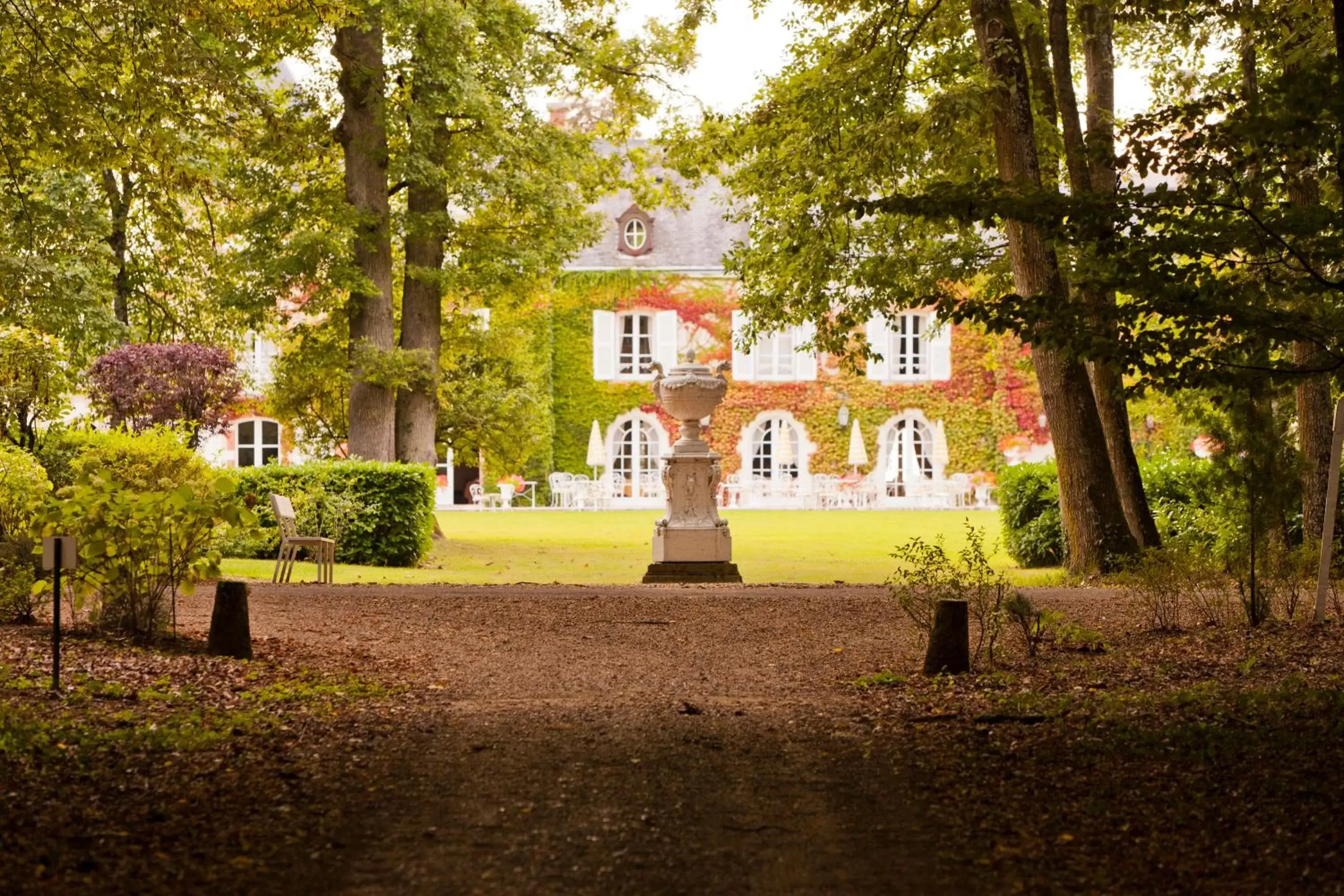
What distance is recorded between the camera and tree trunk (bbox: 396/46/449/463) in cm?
1747

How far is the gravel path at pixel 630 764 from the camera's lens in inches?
143

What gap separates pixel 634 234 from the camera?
31922 millimetres

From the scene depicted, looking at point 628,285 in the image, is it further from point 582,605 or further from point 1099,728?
point 1099,728

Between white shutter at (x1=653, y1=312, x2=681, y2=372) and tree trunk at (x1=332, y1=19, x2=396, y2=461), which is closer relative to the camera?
tree trunk at (x1=332, y1=19, x2=396, y2=461)

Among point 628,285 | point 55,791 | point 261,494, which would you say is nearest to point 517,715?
point 55,791

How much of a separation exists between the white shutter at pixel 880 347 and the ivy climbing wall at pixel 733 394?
0.17 metres

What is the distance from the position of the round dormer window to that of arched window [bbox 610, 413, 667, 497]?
370 cm

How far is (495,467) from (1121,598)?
1271 centimetres

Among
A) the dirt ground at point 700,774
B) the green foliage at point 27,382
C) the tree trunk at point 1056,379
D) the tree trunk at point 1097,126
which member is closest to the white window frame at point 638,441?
the green foliage at point 27,382

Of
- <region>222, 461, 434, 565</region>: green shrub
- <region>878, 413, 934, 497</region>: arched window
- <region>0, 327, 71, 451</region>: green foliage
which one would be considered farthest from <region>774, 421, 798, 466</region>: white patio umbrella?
<region>0, 327, 71, 451</region>: green foliage

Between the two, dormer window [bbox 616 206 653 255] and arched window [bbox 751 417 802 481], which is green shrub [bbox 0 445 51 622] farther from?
dormer window [bbox 616 206 653 255]

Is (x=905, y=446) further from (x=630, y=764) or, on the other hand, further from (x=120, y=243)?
(x=630, y=764)

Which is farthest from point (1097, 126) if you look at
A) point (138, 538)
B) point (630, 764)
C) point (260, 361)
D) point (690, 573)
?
point (260, 361)

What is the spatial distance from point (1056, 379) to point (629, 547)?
293 inches
